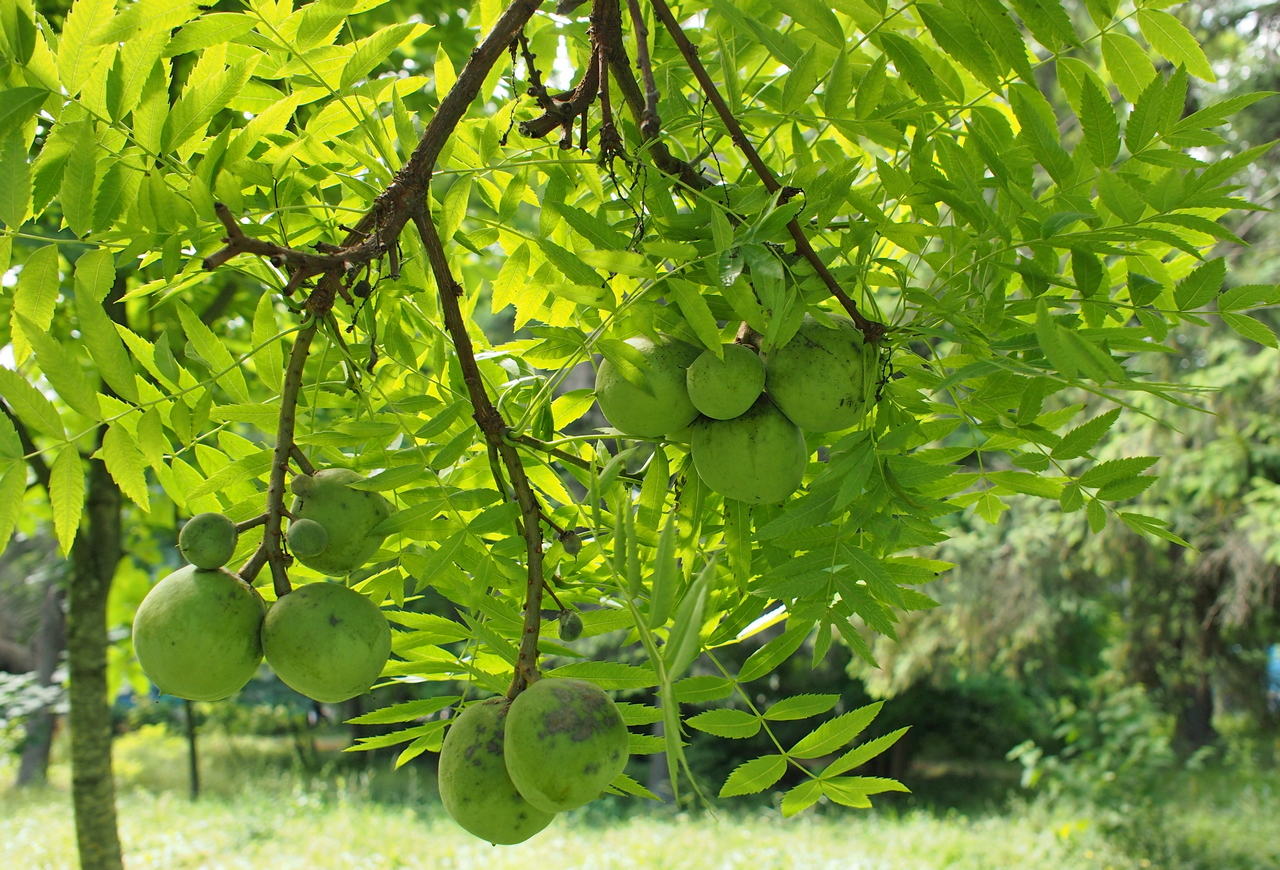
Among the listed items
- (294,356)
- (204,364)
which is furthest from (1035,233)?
(204,364)

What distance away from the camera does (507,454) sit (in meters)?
1.20

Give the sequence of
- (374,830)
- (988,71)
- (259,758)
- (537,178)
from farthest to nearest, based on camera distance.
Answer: (259,758)
(374,830)
(537,178)
(988,71)

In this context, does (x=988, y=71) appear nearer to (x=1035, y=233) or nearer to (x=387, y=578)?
(x=1035, y=233)

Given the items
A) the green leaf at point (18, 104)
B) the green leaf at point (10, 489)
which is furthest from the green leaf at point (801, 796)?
the green leaf at point (18, 104)

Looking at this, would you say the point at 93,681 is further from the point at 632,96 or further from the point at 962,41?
the point at 962,41

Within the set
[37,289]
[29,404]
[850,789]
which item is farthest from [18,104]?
[850,789]

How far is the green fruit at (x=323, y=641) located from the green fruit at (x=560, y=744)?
0.64 ft

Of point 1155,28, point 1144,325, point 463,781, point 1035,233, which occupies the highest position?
A: point 1155,28

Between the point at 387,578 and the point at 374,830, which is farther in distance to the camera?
the point at 374,830

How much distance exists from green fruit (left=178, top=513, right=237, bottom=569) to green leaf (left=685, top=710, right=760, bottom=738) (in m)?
0.61

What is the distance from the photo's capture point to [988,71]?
1240 millimetres

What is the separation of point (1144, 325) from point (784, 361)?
46 centimetres

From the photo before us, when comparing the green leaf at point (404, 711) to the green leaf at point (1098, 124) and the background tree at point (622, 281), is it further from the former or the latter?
the green leaf at point (1098, 124)

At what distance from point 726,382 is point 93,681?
4211 millimetres
